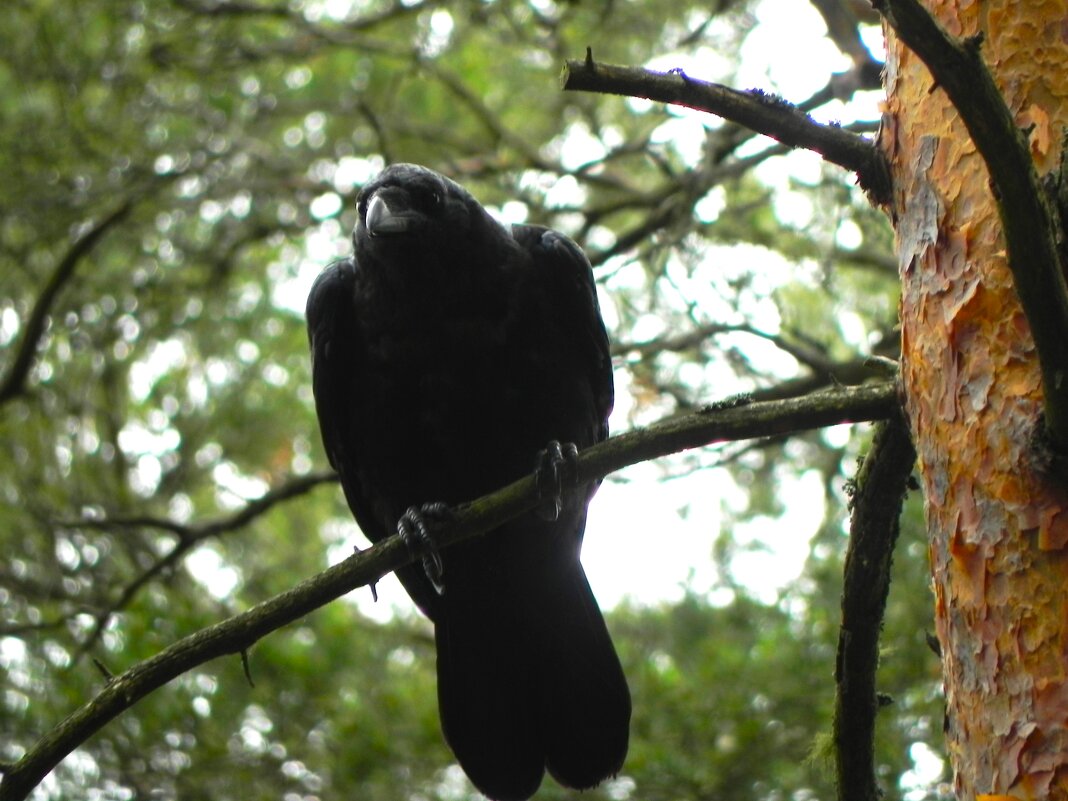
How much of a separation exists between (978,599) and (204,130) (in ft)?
20.1

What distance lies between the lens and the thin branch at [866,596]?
2.39 m

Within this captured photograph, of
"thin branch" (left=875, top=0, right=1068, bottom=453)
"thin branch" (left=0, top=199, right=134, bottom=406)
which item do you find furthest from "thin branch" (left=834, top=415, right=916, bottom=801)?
"thin branch" (left=0, top=199, right=134, bottom=406)

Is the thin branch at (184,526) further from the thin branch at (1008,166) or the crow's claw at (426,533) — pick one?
the thin branch at (1008,166)

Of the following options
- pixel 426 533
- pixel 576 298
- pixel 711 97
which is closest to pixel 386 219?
pixel 576 298

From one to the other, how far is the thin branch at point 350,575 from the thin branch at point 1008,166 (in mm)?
509

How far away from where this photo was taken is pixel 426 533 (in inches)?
127

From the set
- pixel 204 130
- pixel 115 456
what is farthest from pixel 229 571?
pixel 204 130

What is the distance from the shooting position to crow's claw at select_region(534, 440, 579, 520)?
2.75 meters

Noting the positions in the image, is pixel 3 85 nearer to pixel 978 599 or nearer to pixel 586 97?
pixel 586 97

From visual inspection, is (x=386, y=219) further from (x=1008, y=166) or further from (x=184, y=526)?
(x=1008, y=166)

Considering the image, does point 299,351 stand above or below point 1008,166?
above

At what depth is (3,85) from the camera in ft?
24.1

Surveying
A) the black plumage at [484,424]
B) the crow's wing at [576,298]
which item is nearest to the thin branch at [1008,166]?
the black plumage at [484,424]

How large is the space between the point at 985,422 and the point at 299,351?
5.84 m
